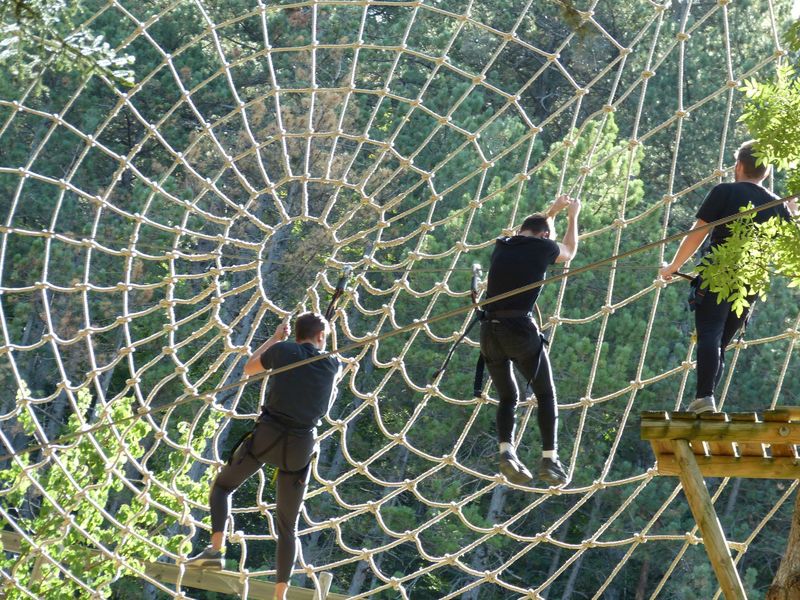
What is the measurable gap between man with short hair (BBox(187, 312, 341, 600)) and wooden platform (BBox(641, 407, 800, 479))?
1107mm

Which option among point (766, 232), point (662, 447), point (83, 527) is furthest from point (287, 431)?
point (83, 527)

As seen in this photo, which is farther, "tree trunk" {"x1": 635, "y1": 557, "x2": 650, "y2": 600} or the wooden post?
"tree trunk" {"x1": 635, "y1": 557, "x2": 650, "y2": 600}

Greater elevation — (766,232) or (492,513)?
(766,232)

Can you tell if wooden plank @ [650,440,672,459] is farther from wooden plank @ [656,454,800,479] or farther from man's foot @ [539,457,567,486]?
man's foot @ [539,457,567,486]

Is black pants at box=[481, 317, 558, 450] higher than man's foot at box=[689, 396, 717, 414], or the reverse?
man's foot at box=[689, 396, 717, 414]

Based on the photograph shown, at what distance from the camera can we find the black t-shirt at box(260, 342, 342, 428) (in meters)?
4.82

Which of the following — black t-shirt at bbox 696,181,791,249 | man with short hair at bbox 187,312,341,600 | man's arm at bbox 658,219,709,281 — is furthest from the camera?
man with short hair at bbox 187,312,341,600

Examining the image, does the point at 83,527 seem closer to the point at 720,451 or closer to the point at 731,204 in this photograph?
the point at 720,451

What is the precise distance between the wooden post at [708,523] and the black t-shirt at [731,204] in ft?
2.11

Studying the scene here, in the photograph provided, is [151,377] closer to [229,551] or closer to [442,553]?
[229,551]

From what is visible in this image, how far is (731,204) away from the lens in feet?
14.8

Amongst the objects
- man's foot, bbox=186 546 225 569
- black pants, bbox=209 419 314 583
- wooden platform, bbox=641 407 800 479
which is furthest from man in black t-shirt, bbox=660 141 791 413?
man's foot, bbox=186 546 225 569

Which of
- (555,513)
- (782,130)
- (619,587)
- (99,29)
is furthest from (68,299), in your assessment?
(782,130)

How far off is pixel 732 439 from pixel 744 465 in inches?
12.1
